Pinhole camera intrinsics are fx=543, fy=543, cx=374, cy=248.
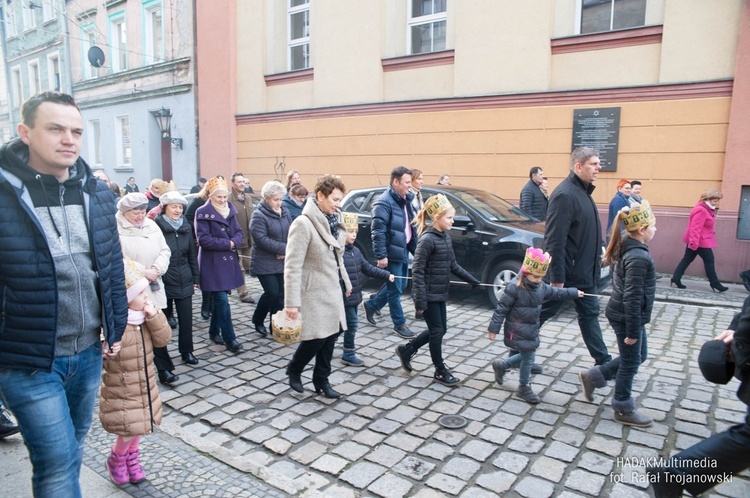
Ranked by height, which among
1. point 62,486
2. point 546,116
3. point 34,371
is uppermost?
point 546,116

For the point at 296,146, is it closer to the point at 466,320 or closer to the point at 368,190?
the point at 368,190

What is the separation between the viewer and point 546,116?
11.2 m

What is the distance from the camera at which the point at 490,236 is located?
25.1 ft

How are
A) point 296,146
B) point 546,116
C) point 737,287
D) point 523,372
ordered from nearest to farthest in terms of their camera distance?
point 523,372
point 737,287
point 546,116
point 296,146

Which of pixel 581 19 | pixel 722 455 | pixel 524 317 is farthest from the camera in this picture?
pixel 581 19

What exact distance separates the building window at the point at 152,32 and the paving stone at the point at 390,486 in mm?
20804

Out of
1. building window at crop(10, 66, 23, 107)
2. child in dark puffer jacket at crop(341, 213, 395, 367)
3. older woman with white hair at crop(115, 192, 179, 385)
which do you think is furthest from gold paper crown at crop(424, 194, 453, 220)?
building window at crop(10, 66, 23, 107)

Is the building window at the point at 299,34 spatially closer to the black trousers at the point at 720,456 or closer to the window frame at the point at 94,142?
the window frame at the point at 94,142

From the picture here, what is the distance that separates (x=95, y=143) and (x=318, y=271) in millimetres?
23847

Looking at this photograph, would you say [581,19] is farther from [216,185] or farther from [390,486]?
[390,486]

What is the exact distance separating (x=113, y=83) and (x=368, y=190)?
1773 centimetres

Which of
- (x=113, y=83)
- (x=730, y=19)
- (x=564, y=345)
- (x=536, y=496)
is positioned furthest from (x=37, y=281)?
(x=113, y=83)

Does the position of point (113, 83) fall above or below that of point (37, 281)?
above

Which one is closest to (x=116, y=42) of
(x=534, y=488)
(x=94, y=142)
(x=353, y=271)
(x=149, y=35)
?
(x=149, y=35)
